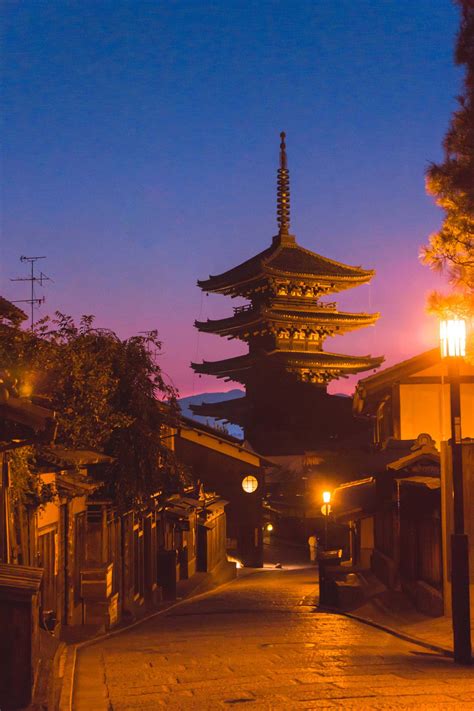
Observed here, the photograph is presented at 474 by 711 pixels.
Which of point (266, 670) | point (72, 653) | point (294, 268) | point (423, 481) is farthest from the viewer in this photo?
point (294, 268)

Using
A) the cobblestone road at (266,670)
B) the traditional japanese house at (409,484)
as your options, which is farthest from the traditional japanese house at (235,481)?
the cobblestone road at (266,670)

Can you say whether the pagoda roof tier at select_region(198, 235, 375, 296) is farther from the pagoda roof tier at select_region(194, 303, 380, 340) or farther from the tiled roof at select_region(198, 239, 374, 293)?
the pagoda roof tier at select_region(194, 303, 380, 340)

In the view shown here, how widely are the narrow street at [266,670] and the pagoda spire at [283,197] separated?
5042cm

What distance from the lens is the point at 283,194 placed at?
230 ft

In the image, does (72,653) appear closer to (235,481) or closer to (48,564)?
(48,564)

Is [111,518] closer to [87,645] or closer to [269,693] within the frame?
[87,645]

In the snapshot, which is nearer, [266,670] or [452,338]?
[266,670]

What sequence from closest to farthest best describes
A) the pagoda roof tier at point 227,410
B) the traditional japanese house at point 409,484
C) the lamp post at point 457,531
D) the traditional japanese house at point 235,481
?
the lamp post at point 457,531, the traditional japanese house at point 409,484, the traditional japanese house at point 235,481, the pagoda roof tier at point 227,410

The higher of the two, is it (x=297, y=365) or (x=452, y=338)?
(x=297, y=365)

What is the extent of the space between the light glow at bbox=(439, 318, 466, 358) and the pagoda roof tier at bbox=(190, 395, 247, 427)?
53.8 metres

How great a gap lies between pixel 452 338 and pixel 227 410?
2178 inches

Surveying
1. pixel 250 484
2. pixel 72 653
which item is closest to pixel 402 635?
pixel 72 653

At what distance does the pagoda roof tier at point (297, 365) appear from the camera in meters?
65.5

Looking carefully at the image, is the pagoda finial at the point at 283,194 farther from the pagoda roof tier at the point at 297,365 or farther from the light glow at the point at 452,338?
the light glow at the point at 452,338
